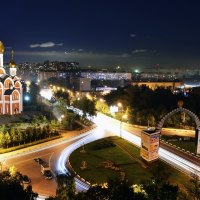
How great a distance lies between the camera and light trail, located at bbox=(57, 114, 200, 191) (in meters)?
20.5

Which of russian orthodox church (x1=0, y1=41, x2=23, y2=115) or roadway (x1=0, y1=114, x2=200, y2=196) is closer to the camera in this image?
roadway (x1=0, y1=114, x2=200, y2=196)

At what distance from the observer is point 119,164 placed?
21672 mm

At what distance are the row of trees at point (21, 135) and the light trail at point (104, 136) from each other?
8.50 feet

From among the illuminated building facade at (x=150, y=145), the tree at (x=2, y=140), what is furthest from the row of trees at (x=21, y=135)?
the illuminated building facade at (x=150, y=145)

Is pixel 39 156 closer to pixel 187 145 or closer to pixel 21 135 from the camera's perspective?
pixel 21 135

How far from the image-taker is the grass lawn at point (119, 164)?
63.3 feet

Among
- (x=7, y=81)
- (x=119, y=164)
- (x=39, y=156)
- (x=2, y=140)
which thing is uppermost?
(x=7, y=81)

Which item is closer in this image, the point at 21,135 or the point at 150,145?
the point at 150,145

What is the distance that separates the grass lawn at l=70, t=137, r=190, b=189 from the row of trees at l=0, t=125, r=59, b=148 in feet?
12.5

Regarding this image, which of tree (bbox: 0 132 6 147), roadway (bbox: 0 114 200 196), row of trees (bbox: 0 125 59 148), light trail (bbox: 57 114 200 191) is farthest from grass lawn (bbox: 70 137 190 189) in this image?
tree (bbox: 0 132 6 147)

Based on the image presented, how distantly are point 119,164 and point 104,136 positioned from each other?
844cm

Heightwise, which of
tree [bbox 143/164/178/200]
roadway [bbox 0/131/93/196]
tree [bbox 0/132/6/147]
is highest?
tree [bbox 143/164/178/200]

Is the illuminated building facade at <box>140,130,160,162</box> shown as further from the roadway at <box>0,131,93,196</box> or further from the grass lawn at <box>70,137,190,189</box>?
the roadway at <box>0,131,93,196</box>

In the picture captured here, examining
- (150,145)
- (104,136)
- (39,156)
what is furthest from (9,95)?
(150,145)
